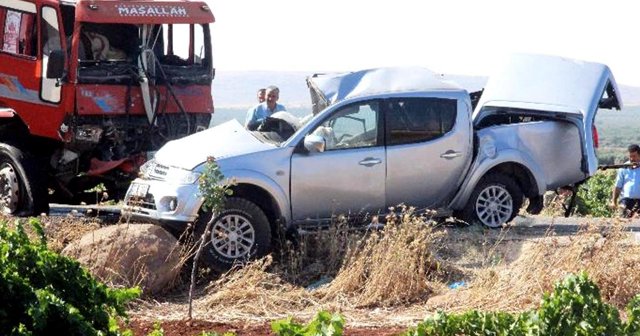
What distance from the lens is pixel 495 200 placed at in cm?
1517

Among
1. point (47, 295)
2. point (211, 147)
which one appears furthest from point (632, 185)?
point (47, 295)

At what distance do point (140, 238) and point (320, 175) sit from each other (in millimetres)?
2099

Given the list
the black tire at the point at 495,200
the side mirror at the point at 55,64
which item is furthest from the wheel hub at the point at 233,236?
the side mirror at the point at 55,64

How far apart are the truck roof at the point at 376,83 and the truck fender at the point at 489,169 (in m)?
0.85

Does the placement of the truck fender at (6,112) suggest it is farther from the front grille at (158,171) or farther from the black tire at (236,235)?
the black tire at (236,235)

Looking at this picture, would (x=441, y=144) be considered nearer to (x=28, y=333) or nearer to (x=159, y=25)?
(x=159, y=25)

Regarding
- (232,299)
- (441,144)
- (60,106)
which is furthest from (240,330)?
(60,106)

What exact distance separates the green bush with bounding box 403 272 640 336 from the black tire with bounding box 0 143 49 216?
960 centimetres

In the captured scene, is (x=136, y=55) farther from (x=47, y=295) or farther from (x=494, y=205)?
(x=47, y=295)

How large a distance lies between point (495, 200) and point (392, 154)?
4.78 ft

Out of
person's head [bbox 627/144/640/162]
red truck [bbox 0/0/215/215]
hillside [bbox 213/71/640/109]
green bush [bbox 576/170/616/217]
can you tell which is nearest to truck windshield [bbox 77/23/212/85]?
red truck [bbox 0/0/215/215]

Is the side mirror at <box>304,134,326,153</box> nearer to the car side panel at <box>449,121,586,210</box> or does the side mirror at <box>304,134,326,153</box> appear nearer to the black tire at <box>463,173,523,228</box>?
the car side panel at <box>449,121,586,210</box>

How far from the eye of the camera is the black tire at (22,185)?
1614 centimetres

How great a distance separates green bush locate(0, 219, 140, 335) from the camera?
703cm
